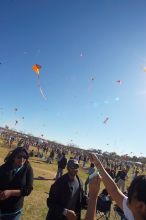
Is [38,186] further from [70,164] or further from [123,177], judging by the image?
[70,164]

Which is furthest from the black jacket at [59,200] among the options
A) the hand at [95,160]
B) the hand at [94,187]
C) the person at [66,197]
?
the hand at [94,187]

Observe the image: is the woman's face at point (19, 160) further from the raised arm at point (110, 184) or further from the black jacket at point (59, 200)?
the raised arm at point (110, 184)

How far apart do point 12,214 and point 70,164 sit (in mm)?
1389

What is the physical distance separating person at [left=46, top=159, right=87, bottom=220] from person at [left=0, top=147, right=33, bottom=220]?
597 millimetres

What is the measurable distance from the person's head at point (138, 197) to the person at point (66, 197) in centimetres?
304

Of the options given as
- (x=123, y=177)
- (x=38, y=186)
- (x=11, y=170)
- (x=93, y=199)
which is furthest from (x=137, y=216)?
(x=123, y=177)

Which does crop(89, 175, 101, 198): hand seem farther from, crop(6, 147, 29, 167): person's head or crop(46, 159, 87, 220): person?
crop(6, 147, 29, 167): person's head

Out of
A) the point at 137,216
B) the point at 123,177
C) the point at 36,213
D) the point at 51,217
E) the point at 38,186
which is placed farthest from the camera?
the point at 123,177

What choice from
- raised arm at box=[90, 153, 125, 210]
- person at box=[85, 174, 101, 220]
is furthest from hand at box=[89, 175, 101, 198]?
raised arm at box=[90, 153, 125, 210]

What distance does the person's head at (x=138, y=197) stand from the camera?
214 cm

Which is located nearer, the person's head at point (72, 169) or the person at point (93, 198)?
the person at point (93, 198)

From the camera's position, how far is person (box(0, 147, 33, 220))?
550 centimetres

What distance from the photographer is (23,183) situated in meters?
5.70

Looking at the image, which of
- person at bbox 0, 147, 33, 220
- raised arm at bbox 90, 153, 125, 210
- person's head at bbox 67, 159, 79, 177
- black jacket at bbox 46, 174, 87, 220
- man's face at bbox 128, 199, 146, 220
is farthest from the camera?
person's head at bbox 67, 159, 79, 177
